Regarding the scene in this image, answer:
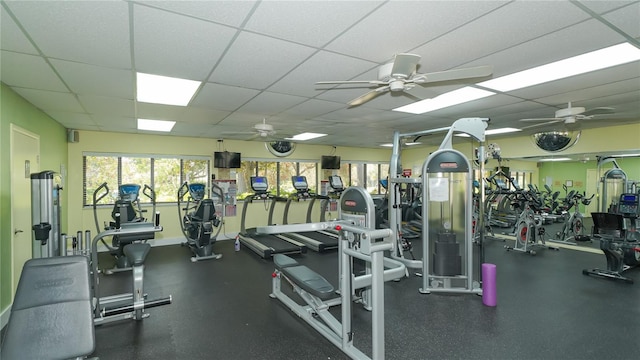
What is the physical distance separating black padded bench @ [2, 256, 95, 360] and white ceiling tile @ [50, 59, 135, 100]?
1.74 metres

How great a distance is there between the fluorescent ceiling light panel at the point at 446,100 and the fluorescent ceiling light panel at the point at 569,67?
0.22 m

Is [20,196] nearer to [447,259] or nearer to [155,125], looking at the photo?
[155,125]

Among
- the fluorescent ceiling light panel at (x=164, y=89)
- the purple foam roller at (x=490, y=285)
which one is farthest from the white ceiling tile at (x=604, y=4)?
the fluorescent ceiling light panel at (x=164, y=89)

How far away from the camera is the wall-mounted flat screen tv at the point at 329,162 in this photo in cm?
856

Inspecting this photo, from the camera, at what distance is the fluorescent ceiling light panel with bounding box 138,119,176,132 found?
16.9ft

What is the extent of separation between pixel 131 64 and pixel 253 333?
2691 mm

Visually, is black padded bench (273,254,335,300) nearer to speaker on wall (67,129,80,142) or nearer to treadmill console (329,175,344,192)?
treadmill console (329,175,344,192)

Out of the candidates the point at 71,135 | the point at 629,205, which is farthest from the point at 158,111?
the point at 629,205

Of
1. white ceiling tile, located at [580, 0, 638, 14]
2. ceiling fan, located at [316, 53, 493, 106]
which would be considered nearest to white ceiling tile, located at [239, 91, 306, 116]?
ceiling fan, located at [316, 53, 493, 106]

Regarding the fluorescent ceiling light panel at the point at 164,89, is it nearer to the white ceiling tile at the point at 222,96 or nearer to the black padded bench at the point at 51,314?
the white ceiling tile at the point at 222,96

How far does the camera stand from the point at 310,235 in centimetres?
713

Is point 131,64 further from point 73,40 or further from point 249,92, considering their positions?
point 249,92

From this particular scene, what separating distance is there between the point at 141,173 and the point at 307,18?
6130 mm

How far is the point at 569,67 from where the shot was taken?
279 centimetres
